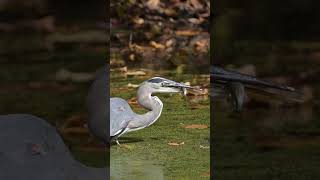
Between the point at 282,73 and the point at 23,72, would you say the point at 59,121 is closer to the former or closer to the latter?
the point at 23,72

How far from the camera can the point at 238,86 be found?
3119mm

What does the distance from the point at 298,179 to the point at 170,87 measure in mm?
667

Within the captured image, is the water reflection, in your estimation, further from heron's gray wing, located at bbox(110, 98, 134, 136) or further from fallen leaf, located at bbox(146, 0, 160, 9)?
fallen leaf, located at bbox(146, 0, 160, 9)

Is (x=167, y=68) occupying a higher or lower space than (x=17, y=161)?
higher

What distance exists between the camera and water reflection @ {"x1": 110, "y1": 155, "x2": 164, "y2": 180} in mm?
3041

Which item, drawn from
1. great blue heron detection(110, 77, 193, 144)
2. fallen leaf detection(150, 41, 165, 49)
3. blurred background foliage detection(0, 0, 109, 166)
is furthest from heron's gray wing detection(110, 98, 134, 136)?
fallen leaf detection(150, 41, 165, 49)

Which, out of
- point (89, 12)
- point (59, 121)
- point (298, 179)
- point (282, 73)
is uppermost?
point (89, 12)

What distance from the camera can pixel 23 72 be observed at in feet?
10.5

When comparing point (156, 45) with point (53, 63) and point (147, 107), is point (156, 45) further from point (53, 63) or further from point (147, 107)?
point (53, 63)

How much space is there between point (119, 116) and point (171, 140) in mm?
231

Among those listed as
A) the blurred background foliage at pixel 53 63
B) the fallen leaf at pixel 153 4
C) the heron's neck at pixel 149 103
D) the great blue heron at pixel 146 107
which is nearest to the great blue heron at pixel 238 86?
the great blue heron at pixel 146 107

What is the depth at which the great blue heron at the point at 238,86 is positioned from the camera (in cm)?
308

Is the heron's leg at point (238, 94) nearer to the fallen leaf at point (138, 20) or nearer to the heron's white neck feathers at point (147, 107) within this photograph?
the heron's white neck feathers at point (147, 107)

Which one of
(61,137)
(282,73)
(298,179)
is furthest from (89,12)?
(298,179)
